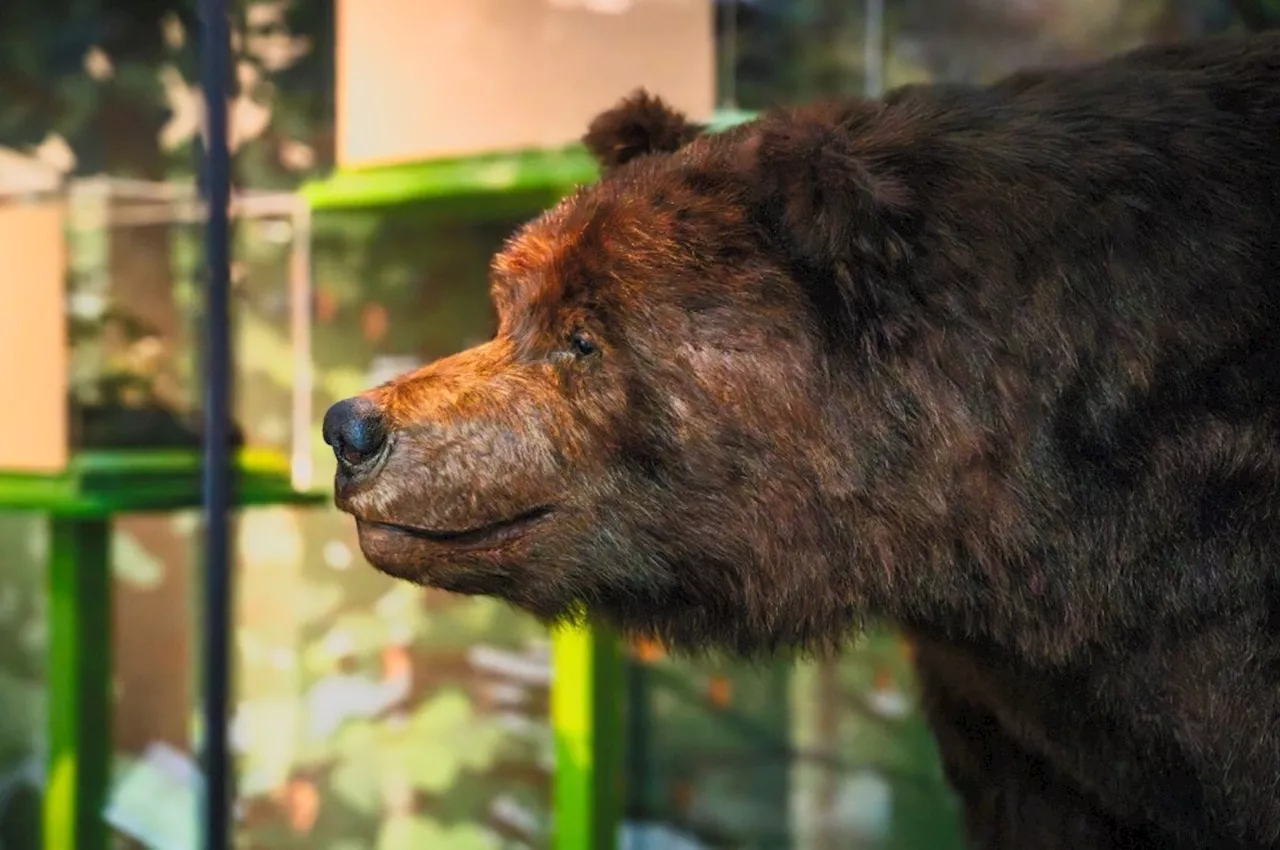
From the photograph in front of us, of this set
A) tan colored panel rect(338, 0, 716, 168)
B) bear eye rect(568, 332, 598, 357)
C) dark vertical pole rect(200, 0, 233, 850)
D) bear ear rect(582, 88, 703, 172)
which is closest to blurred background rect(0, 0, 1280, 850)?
tan colored panel rect(338, 0, 716, 168)

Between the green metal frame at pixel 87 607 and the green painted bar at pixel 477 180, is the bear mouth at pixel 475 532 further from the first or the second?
the green metal frame at pixel 87 607

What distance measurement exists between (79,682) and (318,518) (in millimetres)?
363

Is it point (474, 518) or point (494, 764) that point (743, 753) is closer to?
point (494, 764)

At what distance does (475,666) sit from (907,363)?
1.14 meters

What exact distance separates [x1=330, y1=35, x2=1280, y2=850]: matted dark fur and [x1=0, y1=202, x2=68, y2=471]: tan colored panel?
2.86ft

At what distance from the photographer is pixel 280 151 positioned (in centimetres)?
161

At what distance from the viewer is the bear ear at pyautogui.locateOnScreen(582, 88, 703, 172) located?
77 cm

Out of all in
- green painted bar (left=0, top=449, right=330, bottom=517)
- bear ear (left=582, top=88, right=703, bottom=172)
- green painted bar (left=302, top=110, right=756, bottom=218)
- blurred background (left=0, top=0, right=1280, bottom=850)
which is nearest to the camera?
bear ear (left=582, top=88, right=703, bottom=172)

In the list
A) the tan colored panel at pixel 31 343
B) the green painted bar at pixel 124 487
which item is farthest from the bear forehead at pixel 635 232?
the tan colored panel at pixel 31 343

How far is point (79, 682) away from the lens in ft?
4.83

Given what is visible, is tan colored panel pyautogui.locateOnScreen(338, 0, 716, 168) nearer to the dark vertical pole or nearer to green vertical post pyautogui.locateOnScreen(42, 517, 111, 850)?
the dark vertical pole

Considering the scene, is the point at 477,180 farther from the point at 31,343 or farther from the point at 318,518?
the point at 318,518

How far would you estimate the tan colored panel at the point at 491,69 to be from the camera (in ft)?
3.67

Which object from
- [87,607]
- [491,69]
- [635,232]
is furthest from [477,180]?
[87,607]
